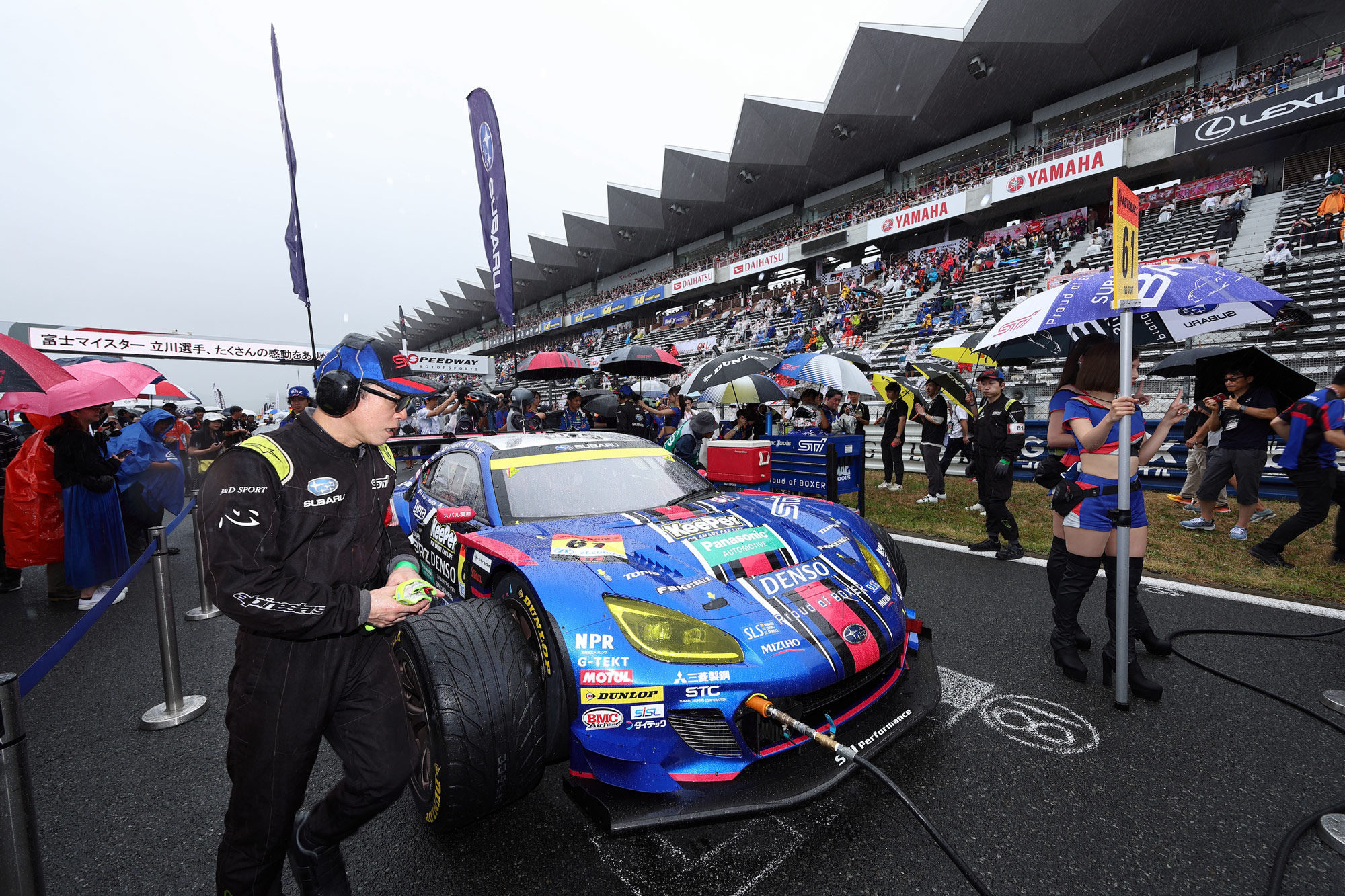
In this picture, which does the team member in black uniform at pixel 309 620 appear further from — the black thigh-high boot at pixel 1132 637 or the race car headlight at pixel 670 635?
the black thigh-high boot at pixel 1132 637

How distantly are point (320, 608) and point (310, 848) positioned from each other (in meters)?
0.74

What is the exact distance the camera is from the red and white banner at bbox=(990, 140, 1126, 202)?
21984mm

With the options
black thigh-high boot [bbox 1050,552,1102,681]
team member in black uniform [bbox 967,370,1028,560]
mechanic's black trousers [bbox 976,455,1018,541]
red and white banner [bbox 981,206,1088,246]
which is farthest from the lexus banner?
black thigh-high boot [bbox 1050,552,1102,681]

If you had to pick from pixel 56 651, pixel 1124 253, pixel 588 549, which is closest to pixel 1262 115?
pixel 1124 253

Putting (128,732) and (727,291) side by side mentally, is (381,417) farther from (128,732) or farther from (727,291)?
(727,291)

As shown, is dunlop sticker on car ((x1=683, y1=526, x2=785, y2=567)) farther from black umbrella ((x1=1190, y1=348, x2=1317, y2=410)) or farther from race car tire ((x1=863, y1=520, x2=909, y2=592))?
black umbrella ((x1=1190, y1=348, x2=1317, y2=410))

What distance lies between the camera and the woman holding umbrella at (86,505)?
459 cm

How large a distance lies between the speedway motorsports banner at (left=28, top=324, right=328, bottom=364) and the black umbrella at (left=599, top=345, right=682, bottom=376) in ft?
47.8

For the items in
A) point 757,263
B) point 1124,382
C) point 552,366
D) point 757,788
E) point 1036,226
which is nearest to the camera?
point 757,788

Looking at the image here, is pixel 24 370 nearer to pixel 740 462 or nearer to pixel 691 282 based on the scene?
pixel 740 462

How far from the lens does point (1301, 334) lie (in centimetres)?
1106

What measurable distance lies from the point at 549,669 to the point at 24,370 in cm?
264

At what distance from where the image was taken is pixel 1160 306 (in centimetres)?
259

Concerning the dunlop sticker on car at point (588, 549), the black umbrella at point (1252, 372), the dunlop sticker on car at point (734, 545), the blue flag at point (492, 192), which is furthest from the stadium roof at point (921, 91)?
the dunlop sticker on car at point (588, 549)
